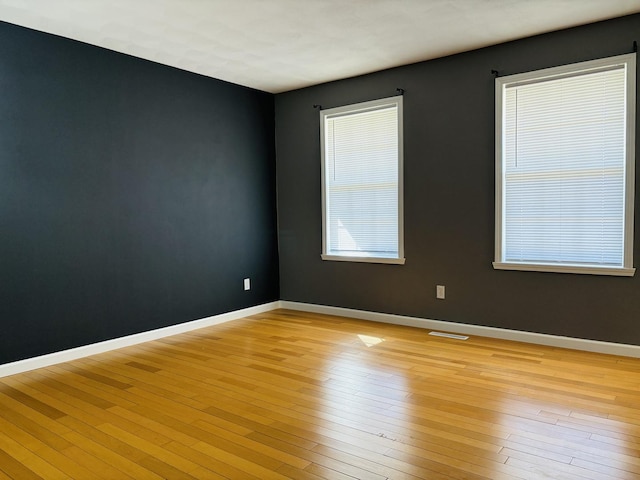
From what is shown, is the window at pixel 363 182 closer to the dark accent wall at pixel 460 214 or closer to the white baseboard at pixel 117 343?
the dark accent wall at pixel 460 214

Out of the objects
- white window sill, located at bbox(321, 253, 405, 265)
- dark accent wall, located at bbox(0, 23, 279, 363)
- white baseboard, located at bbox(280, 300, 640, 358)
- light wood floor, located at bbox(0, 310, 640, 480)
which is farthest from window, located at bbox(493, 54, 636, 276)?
dark accent wall, located at bbox(0, 23, 279, 363)

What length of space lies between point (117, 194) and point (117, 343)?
4.17 feet

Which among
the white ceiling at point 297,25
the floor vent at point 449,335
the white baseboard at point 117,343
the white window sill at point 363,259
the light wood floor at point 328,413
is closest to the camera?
the light wood floor at point 328,413

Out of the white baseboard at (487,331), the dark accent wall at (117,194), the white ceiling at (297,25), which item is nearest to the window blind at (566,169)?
the white ceiling at (297,25)

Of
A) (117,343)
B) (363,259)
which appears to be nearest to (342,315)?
(363,259)

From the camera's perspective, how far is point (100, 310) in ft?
13.5

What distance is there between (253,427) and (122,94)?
3.09 m

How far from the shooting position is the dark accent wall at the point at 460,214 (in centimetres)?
382

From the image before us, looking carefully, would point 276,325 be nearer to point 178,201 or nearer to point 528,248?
point 178,201

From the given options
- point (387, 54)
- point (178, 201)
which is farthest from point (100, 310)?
point (387, 54)

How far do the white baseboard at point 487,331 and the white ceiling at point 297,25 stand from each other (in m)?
2.44

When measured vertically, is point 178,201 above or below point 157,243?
above

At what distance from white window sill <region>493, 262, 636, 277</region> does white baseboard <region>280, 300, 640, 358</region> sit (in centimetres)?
54

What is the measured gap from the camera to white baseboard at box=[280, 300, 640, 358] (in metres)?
3.79
